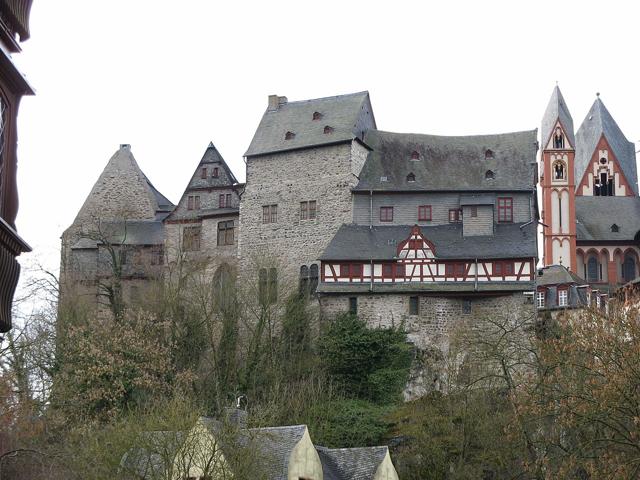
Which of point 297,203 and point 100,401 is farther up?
point 297,203

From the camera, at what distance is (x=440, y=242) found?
51875 mm

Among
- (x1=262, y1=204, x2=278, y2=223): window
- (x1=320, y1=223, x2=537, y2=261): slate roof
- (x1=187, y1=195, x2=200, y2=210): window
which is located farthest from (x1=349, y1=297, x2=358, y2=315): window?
(x1=187, y1=195, x2=200, y2=210): window

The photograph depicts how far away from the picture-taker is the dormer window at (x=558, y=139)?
74312mm

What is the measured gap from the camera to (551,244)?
7281cm

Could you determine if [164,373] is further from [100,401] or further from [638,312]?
[638,312]

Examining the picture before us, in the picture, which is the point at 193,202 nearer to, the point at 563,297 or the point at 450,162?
the point at 450,162

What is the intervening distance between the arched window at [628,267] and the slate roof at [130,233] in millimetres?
29011

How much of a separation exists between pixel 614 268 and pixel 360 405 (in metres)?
32.5

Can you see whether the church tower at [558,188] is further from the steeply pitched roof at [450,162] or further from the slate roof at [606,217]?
the steeply pitched roof at [450,162]

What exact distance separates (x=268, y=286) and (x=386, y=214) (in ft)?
20.8

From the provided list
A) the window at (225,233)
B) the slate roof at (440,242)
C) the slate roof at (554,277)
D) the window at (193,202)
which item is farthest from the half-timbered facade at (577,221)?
the window at (193,202)

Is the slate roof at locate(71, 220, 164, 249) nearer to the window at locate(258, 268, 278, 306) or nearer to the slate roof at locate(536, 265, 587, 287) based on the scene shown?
the window at locate(258, 268, 278, 306)

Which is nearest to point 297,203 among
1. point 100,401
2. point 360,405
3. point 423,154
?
point 423,154

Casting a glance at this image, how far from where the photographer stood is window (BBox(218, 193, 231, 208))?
187 feet
